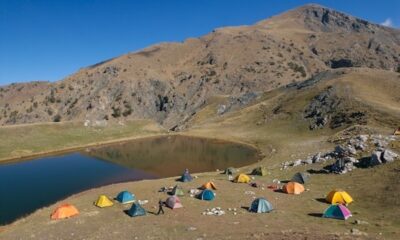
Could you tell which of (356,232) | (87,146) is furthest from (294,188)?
(87,146)

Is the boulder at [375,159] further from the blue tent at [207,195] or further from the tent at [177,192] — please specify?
the tent at [177,192]

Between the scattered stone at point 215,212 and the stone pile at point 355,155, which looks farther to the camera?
the stone pile at point 355,155

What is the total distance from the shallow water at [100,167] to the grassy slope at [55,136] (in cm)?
836

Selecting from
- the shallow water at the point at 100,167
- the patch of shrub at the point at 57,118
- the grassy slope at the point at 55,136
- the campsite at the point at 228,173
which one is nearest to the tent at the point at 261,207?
the campsite at the point at 228,173

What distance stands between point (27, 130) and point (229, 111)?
76.4 meters

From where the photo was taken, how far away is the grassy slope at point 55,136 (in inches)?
3939

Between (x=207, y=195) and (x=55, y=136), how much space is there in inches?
3240

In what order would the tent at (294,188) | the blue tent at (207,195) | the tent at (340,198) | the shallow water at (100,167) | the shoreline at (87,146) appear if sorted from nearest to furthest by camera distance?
the tent at (340,198), the blue tent at (207,195), the tent at (294,188), the shallow water at (100,167), the shoreline at (87,146)

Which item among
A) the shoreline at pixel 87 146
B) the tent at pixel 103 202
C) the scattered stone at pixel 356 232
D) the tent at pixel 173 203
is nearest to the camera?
the scattered stone at pixel 356 232

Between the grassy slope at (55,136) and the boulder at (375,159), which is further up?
the boulder at (375,159)

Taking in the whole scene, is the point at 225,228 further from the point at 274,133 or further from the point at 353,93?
the point at 353,93

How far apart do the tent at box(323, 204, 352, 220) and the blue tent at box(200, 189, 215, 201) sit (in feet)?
42.4

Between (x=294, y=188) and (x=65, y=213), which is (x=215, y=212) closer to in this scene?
(x=294, y=188)

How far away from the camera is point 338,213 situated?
34781 millimetres
